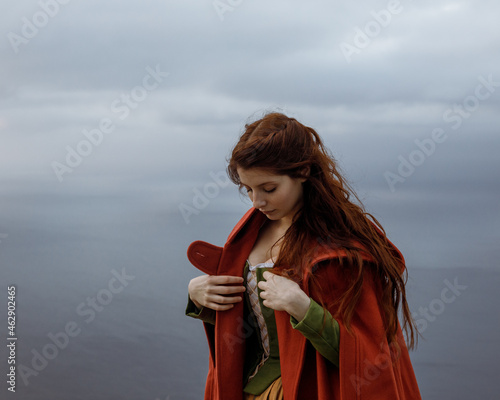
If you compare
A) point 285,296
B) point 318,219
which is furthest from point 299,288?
point 318,219

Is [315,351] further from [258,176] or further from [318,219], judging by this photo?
[258,176]

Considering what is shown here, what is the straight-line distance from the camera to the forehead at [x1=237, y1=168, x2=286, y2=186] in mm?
1718

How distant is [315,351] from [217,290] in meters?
0.36

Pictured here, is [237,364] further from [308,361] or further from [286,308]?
[286,308]

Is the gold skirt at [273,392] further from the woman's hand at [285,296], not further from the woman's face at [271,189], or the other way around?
the woman's face at [271,189]

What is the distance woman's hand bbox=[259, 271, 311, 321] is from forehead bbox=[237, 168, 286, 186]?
0.92ft

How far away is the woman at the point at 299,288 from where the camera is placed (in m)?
1.67

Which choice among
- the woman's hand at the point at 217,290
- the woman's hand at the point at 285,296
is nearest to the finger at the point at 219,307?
the woman's hand at the point at 217,290

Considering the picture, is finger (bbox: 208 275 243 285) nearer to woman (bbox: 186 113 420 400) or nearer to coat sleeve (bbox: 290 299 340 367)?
woman (bbox: 186 113 420 400)

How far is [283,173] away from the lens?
173 cm

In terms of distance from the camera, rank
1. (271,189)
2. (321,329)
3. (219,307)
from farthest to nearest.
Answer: (219,307) < (271,189) < (321,329)

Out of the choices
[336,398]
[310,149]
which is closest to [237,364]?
[336,398]

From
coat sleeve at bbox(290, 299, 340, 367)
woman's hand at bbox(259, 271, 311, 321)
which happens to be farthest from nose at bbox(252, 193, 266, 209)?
coat sleeve at bbox(290, 299, 340, 367)

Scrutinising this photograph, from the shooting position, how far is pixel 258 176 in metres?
1.72
